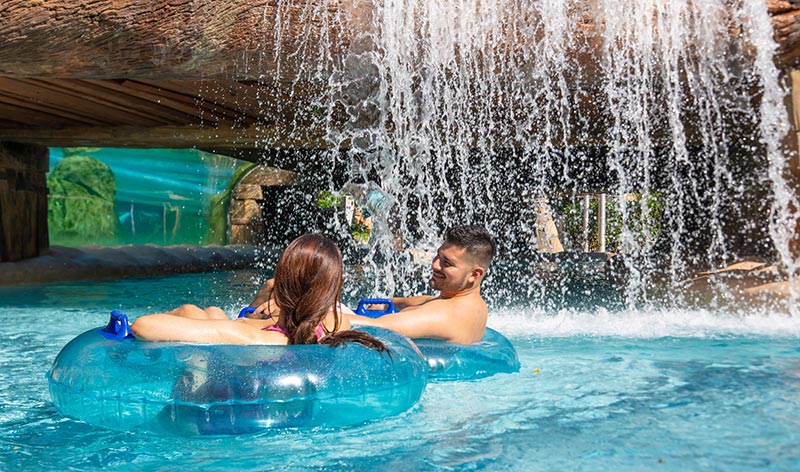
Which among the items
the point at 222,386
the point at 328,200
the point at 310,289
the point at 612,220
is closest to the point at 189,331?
the point at 222,386

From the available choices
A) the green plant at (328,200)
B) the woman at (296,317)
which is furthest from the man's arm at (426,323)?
the green plant at (328,200)

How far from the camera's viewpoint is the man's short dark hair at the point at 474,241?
398 cm

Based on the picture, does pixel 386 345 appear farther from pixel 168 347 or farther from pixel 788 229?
pixel 788 229

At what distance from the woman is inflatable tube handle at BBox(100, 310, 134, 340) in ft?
0.38

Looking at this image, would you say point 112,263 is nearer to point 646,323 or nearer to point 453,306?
point 646,323

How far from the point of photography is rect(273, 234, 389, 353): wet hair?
2.86m

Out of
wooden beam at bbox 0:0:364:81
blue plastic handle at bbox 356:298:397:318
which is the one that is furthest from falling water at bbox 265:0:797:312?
blue plastic handle at bbox 356:298:397:318

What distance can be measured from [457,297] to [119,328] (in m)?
1.64

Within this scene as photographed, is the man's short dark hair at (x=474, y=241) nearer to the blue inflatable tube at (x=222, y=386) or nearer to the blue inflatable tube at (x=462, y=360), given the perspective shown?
the blue inflatable tube at (x=462, y=360)

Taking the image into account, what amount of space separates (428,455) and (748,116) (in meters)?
5.54

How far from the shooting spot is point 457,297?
396cm

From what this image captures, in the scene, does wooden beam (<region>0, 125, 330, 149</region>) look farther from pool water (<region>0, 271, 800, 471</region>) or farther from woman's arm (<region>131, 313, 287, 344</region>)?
woman's arm (<region>131, 313, 287, 344</region>)

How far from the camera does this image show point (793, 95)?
590cm

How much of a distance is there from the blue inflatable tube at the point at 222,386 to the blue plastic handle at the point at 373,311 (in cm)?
97
